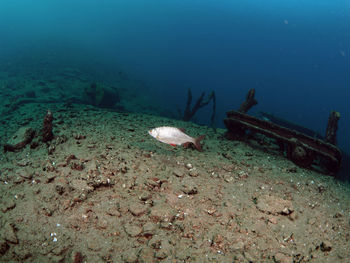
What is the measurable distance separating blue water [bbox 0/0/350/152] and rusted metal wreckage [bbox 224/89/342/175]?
299 feet

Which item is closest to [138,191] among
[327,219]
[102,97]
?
[327,219]

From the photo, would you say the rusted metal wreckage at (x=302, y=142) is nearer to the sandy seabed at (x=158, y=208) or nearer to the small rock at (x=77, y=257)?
the sandy seabed at (x=158, y=208)

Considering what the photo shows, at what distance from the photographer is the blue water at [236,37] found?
104250 mm

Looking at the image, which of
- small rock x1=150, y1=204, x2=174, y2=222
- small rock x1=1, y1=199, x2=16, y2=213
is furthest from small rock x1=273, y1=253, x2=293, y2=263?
small rock x1=1, y1=199, x2=16, y2=213

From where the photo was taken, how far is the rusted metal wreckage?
16.4ft

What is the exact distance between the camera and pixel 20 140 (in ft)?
15.7

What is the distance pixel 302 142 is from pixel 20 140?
23.9 feet

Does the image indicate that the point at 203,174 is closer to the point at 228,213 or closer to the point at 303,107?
the point at 228,213

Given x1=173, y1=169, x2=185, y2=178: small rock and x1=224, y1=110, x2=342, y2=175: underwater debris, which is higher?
x1=224, y1=110, x2=342, y2=175: underwater debris

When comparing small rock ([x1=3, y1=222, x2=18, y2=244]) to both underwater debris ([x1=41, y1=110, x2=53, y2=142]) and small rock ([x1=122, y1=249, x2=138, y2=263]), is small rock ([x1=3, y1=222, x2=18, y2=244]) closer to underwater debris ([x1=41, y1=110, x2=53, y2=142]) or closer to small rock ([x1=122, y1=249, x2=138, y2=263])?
small rock ([x1=122, y1=249, x2=138, y2=263])

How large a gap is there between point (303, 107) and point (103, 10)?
168186 mm

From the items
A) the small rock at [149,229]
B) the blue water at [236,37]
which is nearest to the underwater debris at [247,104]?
the small rock at [149,229]

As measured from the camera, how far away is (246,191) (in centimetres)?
354

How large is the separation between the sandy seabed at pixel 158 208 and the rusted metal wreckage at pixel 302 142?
0.69m
